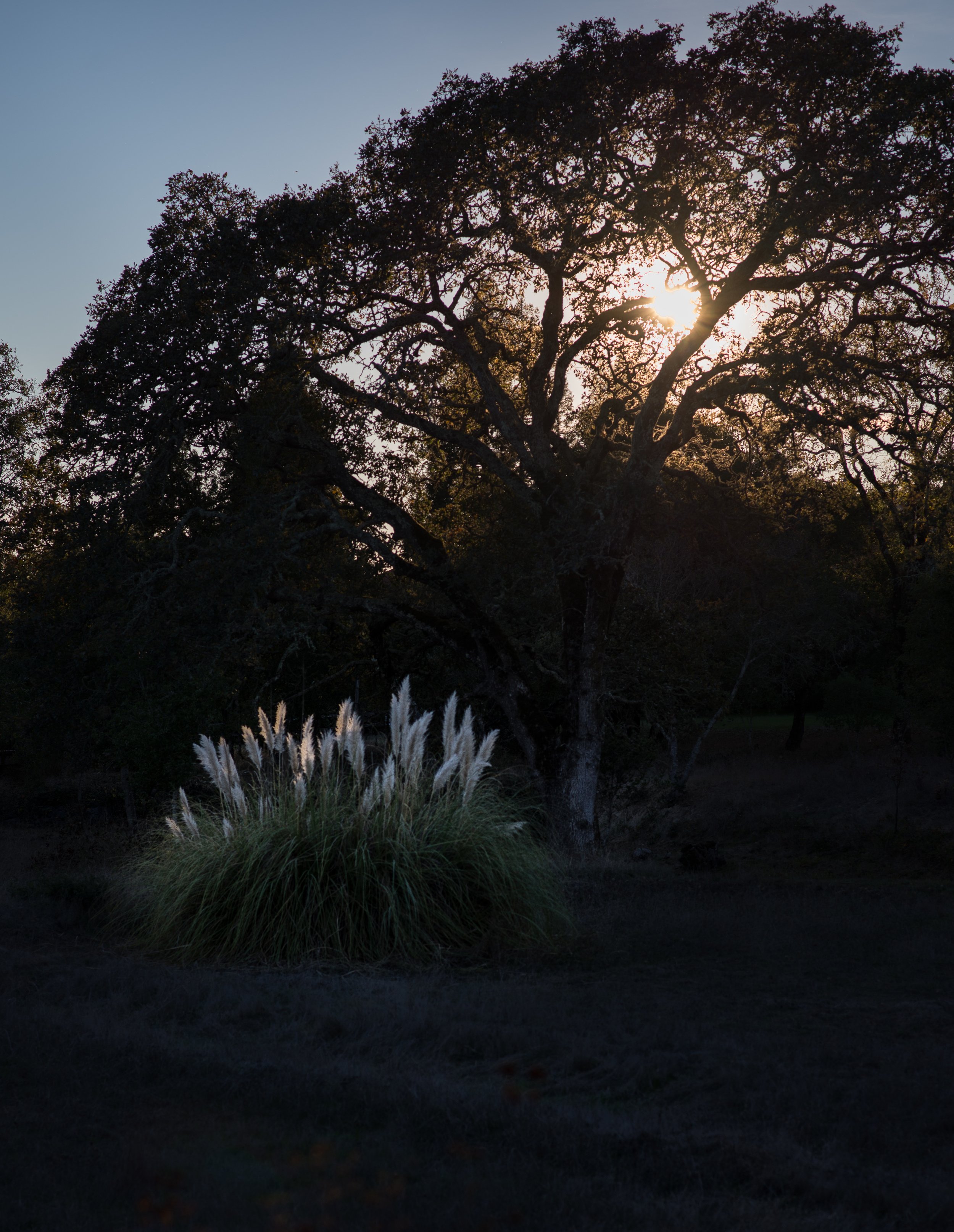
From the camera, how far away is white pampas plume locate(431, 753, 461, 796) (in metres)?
8.12

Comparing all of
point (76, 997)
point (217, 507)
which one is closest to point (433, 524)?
point (217, 507)

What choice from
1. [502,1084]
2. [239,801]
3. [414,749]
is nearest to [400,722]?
[414,749]

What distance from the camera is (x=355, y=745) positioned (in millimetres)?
8289

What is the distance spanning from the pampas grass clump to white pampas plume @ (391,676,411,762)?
1 centimetres

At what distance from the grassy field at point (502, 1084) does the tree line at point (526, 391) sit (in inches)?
208

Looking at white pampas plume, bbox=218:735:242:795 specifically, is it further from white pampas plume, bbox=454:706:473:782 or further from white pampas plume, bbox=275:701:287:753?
white pampas plume, bbox=454:706:473:782

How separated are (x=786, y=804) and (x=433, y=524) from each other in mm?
9135

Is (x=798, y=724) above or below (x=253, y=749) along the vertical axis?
below

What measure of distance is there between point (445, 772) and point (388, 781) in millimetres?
413

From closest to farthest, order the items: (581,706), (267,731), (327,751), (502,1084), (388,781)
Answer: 1. (502,1084)
2. (388,781)
3. (327,751)
4. (267,731)
5. (581,706)

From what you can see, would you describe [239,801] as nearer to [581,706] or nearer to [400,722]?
[400,722]

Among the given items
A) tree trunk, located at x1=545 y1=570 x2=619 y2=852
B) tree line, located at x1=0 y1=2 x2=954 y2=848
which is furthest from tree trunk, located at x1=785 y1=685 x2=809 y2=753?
tree trunk, located at x1=545 y1=570 x2=619 y2=852

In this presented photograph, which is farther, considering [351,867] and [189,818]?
[189,818]

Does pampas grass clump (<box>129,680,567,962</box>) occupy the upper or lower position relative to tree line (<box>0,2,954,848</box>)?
lower
